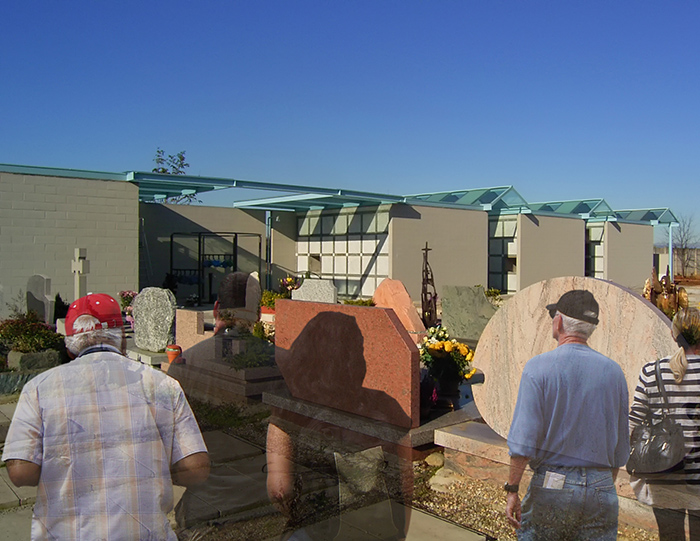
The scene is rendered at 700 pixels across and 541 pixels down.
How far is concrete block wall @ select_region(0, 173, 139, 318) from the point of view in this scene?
15.4 m

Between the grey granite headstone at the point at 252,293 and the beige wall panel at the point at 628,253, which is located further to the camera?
the beige wall panel at the point at 628,253

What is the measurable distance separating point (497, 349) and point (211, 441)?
3.46m

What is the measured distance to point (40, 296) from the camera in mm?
15539

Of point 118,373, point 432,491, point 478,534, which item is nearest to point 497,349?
point 432,491

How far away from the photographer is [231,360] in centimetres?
905

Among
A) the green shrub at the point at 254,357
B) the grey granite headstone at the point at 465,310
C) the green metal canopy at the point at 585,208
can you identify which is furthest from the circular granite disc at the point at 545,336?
the green metal canopy at the point at 585,208

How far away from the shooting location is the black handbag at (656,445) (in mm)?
3244

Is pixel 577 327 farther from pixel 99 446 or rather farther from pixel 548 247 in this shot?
pixel 548 247

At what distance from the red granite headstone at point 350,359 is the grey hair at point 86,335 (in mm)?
3801

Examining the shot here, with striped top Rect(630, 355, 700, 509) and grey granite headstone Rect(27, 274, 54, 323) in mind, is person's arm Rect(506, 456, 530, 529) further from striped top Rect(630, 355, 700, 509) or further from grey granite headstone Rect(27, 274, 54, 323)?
grey granite headstone Rect(27, 274, 54, 323)

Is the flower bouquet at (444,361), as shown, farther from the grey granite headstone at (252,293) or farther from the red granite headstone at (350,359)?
the grey granite headstone at (252,293)

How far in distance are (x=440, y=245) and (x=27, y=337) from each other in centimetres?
1613

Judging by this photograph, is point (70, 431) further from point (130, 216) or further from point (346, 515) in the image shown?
point (130, 216)

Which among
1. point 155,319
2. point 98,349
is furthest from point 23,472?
point 155,319
